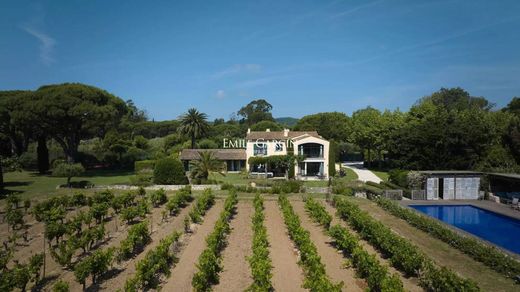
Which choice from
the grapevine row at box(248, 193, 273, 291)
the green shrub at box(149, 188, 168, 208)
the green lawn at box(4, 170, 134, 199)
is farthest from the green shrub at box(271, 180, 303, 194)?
the green lawn at box(4, 170, 134, 199)

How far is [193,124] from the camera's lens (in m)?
60.0

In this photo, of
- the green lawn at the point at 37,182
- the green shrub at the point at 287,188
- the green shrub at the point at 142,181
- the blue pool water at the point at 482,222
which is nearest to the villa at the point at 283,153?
the green shrub at the point at 287,188

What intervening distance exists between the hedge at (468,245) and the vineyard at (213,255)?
0.90 meters

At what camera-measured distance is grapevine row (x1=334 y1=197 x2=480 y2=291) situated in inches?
477

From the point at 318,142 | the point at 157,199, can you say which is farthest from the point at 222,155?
the point at 157,199

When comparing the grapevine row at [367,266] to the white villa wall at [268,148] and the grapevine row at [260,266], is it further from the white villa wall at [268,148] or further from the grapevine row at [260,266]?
the white villa wall at [268,148]

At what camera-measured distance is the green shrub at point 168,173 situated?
36844mm

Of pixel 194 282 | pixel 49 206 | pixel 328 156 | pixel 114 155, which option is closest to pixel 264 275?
pixel 194 282

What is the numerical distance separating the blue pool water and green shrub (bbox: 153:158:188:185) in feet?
74.4

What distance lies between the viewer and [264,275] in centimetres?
1279

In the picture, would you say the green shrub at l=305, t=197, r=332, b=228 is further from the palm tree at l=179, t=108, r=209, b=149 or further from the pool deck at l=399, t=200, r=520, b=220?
the palm tree at l=179, t=108, r=209, b=149

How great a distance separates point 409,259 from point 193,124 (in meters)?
49.1

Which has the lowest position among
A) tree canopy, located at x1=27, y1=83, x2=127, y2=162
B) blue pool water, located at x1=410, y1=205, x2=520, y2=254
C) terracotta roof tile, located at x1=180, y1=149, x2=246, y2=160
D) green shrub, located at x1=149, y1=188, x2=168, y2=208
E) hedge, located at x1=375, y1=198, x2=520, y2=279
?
blue pool water, located at x1=410, y1=205, x2=520, y2=254

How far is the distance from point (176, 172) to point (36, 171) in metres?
26.5
